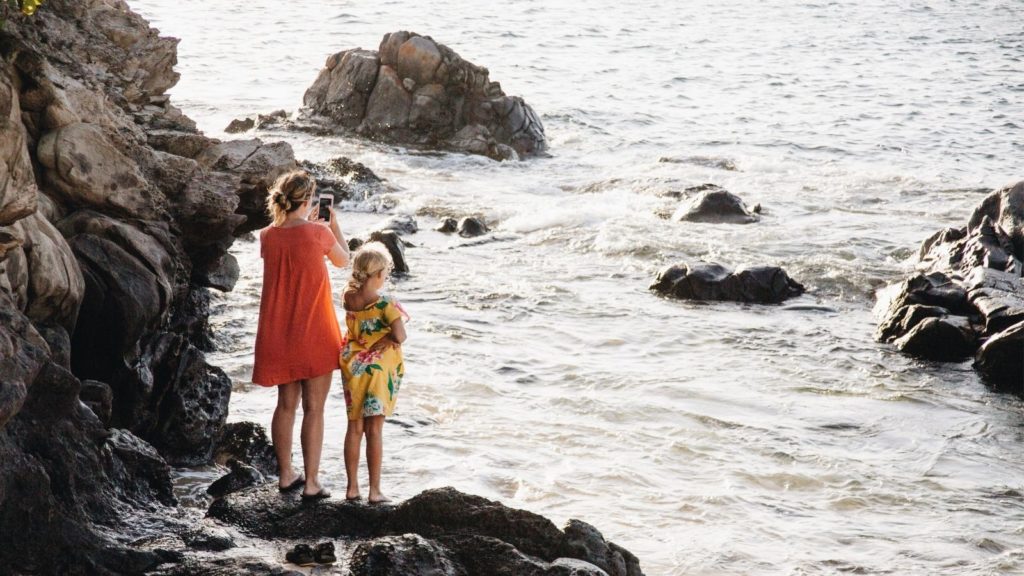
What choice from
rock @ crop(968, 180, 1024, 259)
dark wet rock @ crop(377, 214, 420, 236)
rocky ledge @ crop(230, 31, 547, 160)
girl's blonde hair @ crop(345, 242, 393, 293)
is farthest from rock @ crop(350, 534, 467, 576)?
rocky ledge @ crop(230, 31, 547, 160)

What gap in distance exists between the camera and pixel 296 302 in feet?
22.0

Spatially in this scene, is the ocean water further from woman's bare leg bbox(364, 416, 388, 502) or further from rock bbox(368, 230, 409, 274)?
woman's bare leg bbox(364, 416, 388, 502)

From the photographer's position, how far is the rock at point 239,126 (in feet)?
85.5

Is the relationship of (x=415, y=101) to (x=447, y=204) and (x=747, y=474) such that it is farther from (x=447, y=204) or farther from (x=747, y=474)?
(x=747, y=474)

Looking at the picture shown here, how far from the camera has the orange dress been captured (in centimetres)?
667

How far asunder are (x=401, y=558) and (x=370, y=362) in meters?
1.47

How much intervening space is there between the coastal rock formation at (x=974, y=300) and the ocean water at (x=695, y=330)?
335mm

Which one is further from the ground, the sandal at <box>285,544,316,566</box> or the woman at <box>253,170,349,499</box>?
the woman at <box>253,170,349,499</box>

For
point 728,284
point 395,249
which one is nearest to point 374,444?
point 395,249

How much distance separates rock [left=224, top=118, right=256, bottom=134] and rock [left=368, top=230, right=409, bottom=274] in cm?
1090

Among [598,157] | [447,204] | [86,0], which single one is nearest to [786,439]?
[86,0]

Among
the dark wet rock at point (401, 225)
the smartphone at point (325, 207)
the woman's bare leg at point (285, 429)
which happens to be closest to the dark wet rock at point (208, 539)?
the woman's bare leg at point (285, 429)

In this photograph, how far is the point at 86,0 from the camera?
1203 cm

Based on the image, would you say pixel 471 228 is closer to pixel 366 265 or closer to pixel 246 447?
pixel 246 447
